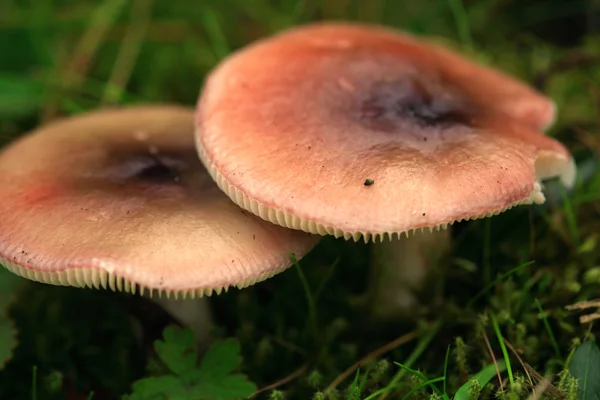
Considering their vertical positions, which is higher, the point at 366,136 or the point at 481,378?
the point at 366,136

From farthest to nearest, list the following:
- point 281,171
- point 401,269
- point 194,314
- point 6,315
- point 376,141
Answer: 1. point 401,269
2. point 194,314
3. point 6,315
4. point 376,141
5. point 281,171

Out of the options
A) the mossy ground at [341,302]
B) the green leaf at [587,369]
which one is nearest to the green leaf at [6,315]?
→ the mossy ground at [341,302]

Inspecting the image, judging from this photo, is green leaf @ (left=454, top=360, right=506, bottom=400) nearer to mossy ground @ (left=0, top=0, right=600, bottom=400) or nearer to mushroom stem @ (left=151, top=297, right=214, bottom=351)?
mossy ground @ (left=0, top=0, right=600, bottom=400)

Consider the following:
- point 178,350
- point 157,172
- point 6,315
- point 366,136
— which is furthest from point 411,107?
point 6,315

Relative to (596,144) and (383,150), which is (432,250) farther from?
(596,144)

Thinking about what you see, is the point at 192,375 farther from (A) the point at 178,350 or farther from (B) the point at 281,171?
(B) the point at 281,171

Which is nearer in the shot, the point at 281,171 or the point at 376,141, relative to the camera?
the point at 281,171

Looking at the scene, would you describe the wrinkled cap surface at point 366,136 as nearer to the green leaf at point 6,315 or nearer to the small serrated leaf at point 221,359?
the small serrated leaf at point 221,359
